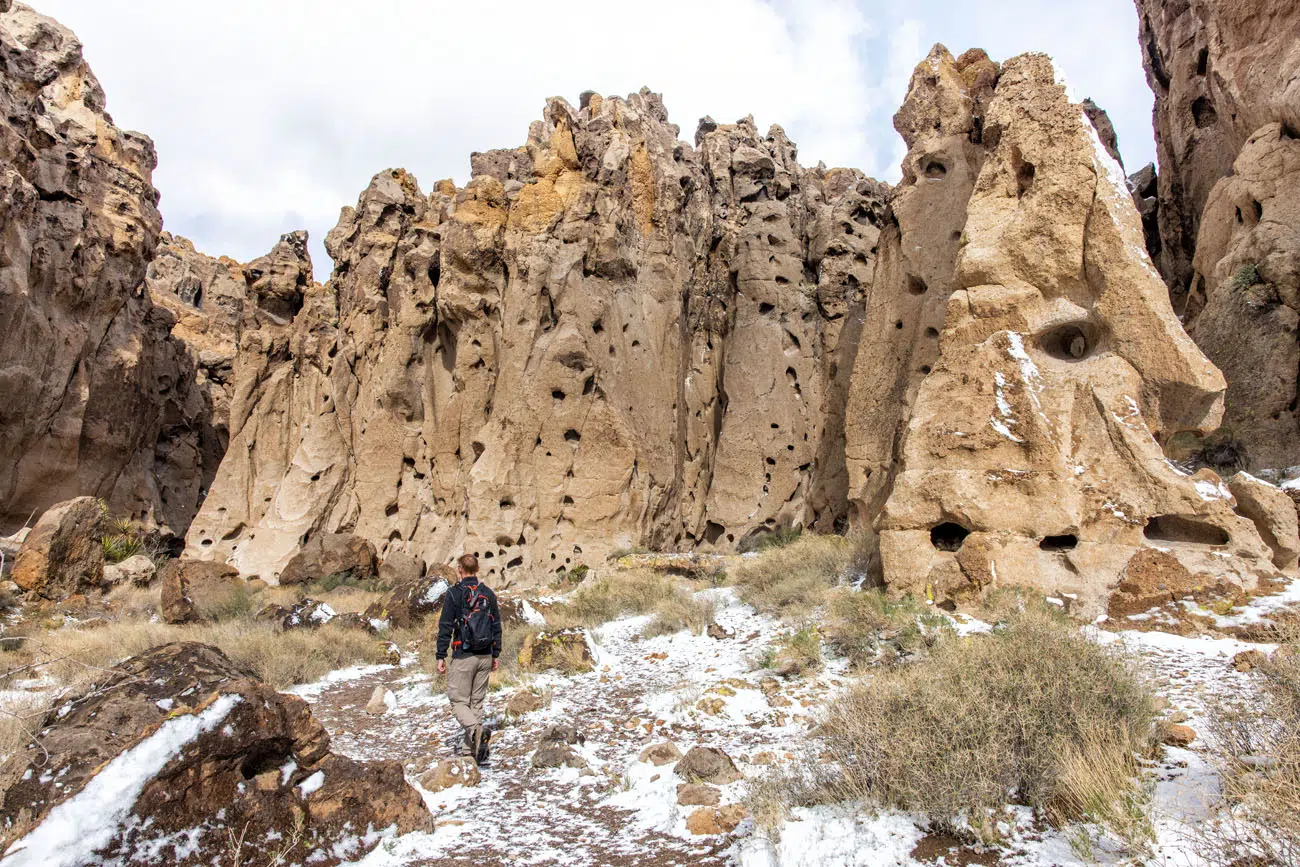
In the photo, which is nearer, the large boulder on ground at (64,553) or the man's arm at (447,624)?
the man's arm at (447,624)

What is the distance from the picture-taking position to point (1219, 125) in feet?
49.1

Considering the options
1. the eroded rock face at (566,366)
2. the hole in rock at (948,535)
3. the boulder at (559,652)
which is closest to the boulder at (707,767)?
the boulder at (559,652)

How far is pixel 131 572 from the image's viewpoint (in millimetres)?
13406

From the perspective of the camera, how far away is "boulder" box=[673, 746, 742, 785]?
4.15m

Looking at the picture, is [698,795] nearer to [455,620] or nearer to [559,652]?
[455,620]

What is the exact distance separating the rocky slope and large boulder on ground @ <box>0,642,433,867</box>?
39.0 feet

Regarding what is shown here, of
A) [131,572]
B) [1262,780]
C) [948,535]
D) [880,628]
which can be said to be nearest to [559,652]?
[880,628]

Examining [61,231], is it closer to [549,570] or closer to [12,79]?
[12,79]

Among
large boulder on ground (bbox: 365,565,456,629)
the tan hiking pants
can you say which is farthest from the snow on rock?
Result: large boulder on ground (bbox: 365,565,456,629)

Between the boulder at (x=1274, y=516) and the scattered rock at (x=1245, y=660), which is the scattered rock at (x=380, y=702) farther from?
the boulder at (x=1274, y=516)

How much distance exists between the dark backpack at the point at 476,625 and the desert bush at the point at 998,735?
2493mm

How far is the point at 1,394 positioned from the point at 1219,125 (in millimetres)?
25777

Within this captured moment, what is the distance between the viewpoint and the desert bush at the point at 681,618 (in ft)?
27.0

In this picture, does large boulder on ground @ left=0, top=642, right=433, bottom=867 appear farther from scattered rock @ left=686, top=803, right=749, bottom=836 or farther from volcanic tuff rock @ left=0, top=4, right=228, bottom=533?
volcanic tuff rock @ left=0, top=4, right=228, bottom=533
